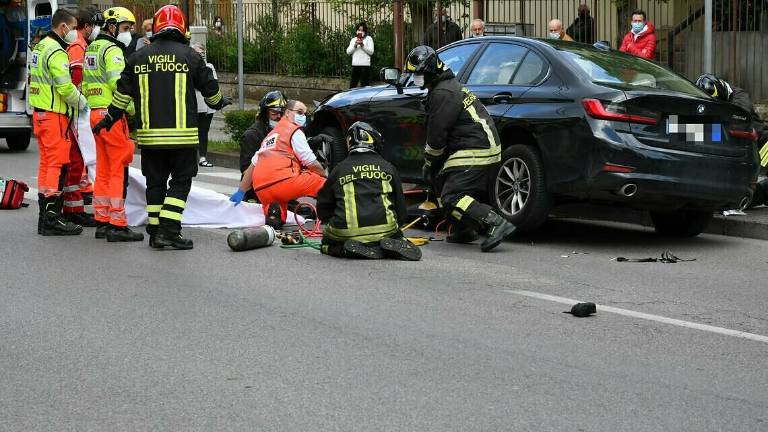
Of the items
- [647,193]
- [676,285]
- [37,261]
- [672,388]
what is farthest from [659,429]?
[37,261]

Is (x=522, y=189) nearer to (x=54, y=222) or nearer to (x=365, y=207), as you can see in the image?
(x=365, y=207)

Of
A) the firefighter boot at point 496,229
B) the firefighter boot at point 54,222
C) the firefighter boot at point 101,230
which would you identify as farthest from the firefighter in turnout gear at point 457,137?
the firefighter boot at point 54,222

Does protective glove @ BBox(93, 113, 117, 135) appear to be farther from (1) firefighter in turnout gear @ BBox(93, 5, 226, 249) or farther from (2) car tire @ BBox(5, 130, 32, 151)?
(2) car tire @ BBox(5, 130, 32, 151)

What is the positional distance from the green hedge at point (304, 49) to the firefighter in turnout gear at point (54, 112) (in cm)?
1301

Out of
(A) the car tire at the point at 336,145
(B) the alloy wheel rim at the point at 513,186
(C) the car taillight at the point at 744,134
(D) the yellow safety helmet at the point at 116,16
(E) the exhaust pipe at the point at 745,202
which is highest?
(D) the yellow safety helmet at the point at 116,16

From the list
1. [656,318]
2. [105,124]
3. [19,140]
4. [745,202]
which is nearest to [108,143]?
[105,124]

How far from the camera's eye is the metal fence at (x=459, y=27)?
17469 millimetres

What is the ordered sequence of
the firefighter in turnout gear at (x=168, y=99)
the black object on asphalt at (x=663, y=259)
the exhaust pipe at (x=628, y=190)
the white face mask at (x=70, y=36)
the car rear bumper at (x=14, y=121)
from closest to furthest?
1. the black object on asphalt at (x=663, y=259)
2. the exhaust pipe at (x=628, y=190)
3. the firefighter in turnout gear at (x=168, y=99)
4. the white face mask at (x=70, y=36)
5. the car rear bumper at (x=14, y=121)

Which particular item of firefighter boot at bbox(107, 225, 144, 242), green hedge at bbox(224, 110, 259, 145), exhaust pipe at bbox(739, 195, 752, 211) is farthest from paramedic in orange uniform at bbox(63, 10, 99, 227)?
green hedge at bbox(224, 110, 259, 145)

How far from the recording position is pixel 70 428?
539 cm

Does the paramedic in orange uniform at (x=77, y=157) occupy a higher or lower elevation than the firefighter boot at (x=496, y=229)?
higher

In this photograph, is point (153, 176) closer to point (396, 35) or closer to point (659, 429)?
point (659, 429)

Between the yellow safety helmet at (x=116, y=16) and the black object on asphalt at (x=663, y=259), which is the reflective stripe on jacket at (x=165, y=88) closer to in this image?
the yellow safety helmet at (x=116, y=16)

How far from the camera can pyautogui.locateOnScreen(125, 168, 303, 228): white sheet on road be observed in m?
11.6
